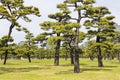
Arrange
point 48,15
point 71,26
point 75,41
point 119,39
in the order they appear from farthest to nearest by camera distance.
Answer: point 119,39 → point 48,15 → point 75,41 → point 71,26

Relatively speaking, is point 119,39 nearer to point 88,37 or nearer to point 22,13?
point 88,37

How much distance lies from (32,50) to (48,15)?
2508 centimetres

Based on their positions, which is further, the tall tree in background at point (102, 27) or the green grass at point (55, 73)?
the tall tree in background at point (102, 27)

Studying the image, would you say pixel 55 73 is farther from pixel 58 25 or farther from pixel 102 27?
pixel 102 27

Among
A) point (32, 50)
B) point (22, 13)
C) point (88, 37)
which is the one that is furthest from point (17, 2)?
point (32, 50)

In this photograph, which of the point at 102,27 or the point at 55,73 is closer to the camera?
the point at 55,73

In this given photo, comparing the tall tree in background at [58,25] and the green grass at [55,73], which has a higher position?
the tall tree in background at [58,25]

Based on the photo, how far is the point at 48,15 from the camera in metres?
54.1

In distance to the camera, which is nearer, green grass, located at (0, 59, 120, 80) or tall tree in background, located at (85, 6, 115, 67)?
green grass, located at (0, 59, 120, 80)

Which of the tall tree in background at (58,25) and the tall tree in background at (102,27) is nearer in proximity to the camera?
the tall tree in background at (58,25)

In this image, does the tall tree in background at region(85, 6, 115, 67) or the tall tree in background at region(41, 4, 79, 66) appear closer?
the tall tree in background at region(41, 4, 79, 66)

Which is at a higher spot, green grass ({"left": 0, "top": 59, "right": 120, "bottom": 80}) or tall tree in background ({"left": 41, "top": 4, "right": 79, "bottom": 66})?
tall tree in background ({"left": 41, "top": 4, "right": 79, "bottom": 66})

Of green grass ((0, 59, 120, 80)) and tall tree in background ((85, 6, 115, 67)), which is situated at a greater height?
tall tree in background ((85, 6, 115, 67))

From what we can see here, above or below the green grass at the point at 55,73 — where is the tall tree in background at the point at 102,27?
above
